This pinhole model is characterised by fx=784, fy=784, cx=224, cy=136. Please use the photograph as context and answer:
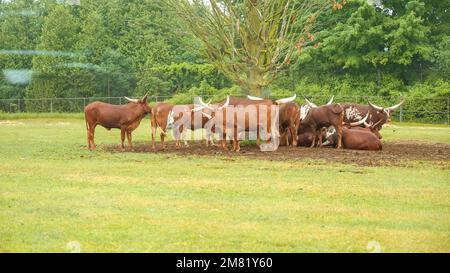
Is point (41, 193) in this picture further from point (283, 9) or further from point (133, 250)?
point (283, 9)

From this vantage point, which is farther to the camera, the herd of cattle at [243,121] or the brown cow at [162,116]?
the brown cow at [162,116]

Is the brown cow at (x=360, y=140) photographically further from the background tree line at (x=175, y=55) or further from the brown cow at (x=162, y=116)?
the background tree line at (x=175, y=55)

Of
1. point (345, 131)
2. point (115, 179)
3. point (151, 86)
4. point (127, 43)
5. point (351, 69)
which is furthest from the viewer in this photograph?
point (127, 43)

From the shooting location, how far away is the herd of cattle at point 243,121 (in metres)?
18.8

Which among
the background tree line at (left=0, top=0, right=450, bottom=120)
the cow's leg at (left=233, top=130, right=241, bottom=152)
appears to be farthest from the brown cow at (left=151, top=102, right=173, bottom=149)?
the background tree line at (left=0, top=0, right=450, bottom=120)

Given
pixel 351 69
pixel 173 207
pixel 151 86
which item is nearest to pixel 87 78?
pixel 151 86

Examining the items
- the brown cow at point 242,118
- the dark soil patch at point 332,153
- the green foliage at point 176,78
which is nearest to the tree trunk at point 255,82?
the dark soil patch at point 332,153

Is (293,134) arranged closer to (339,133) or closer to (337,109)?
(339,133)

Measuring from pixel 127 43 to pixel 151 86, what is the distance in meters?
5.40

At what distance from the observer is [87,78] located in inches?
1969

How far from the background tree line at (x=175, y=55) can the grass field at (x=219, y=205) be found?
86.4 feet

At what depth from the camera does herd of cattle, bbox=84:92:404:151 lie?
18750 millimetres

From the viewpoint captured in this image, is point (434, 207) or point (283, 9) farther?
point (283, 9)
